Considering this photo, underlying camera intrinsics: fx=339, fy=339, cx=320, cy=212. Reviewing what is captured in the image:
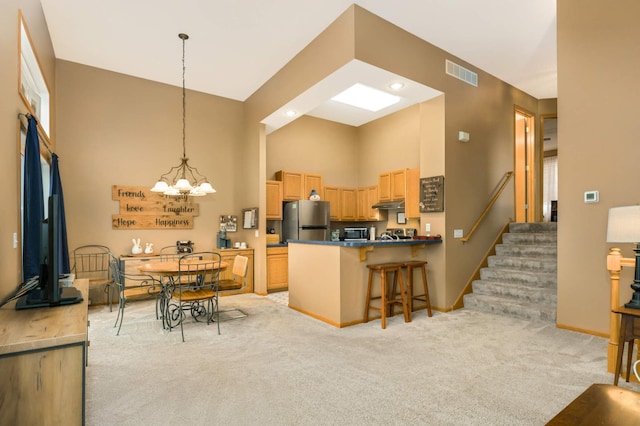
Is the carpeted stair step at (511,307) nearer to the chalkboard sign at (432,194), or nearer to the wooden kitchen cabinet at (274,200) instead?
the chalkboard sign at (432,194)

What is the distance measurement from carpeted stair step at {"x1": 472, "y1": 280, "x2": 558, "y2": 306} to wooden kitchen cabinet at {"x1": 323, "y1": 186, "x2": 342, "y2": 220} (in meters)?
3.32

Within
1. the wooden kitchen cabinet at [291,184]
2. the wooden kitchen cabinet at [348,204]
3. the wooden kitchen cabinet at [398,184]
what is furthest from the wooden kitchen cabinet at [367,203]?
the wooden kitchen cabinet at [291,184]

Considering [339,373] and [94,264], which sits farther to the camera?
[94,264]

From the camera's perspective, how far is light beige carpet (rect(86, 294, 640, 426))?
2.25m

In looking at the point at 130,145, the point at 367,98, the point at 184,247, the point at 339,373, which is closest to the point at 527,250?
the point at 367,98

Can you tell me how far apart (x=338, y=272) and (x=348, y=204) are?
3851mm

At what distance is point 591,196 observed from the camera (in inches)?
146

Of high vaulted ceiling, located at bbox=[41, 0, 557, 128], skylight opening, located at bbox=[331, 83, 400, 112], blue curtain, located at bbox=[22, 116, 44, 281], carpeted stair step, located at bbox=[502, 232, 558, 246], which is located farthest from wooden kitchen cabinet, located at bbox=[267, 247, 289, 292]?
carpeted stair step, located at bbox=[502, 232, 558, 246]

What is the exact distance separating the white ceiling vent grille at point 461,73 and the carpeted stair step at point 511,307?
332 cm

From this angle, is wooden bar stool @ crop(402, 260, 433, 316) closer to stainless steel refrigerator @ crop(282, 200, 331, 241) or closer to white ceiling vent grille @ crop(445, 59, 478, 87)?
stainless steel refrigerator @ crop(282, 200, 331, 241)

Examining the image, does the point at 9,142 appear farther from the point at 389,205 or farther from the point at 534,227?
the point at 534,227

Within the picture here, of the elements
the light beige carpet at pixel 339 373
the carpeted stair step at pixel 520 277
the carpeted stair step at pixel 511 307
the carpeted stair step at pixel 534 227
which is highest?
the carpeted stair step at pixel 534 227

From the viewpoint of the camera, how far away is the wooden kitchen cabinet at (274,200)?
21.9 ft

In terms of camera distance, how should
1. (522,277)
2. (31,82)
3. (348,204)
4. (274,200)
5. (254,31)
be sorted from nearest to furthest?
(31,82) → (254,31) → (522,277) → (274,200) → (348,204)
